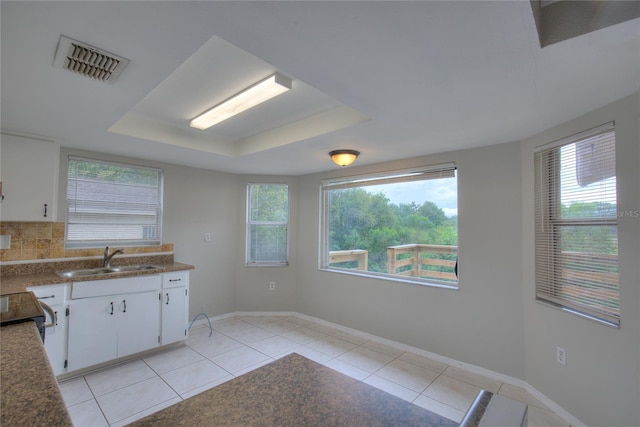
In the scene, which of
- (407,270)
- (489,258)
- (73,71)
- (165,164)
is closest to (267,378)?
(73,71)

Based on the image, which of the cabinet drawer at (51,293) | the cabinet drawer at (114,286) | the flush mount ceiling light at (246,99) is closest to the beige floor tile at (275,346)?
the cabinet drawer at (114,286)

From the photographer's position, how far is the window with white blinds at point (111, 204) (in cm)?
328

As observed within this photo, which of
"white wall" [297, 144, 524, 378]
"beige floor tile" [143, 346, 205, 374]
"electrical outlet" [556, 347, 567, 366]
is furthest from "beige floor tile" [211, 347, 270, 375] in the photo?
"electrical outlet" [556, 347, 567, 366]

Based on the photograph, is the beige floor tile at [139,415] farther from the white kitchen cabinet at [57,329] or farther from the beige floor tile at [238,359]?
the white kitchen cabinet at [57,329]

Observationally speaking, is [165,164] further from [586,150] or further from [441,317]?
[586,150]

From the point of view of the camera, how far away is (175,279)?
3.44 meters

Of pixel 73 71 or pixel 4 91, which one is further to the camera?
pixel 4 91

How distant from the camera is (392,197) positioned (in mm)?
3834

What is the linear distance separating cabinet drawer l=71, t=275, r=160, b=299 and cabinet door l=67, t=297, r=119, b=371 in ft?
0.23

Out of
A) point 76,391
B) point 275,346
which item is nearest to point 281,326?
point 275,346

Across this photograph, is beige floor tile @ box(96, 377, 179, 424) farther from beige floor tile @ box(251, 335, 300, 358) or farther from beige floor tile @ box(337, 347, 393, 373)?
beige floor tile @ box(337, 347, 393, 373)

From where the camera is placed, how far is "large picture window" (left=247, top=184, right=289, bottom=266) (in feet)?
15.6

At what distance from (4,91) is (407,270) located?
375cm

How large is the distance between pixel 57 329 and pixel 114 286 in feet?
1.71
